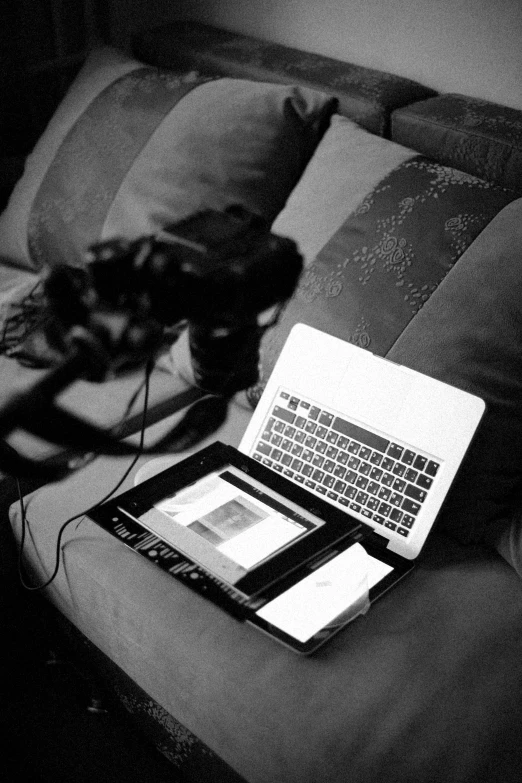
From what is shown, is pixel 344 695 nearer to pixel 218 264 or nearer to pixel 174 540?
pixel 174 540

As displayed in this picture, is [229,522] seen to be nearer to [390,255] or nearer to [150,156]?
[390,255]

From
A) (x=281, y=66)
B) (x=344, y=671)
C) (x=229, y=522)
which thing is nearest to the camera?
(x=344, y=671)

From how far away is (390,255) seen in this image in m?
1.17

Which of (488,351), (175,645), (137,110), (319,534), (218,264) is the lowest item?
(175,645)

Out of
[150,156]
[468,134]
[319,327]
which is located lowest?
[319,327]

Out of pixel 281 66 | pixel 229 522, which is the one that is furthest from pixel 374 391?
pixel 281 66

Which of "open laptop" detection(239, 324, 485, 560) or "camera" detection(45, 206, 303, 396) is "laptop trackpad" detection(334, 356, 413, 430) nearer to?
"open laptop" detection(239, 324, 485, 560)

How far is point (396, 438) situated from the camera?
108cm

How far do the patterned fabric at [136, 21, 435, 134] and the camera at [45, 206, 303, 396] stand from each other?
100 cm

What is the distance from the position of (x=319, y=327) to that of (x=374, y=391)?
0.48ft

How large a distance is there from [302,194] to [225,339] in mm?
834

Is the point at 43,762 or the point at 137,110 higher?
the point at 137,110

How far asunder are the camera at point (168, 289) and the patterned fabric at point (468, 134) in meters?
0.77

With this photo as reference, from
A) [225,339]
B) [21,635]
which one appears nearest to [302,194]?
[225,339]
